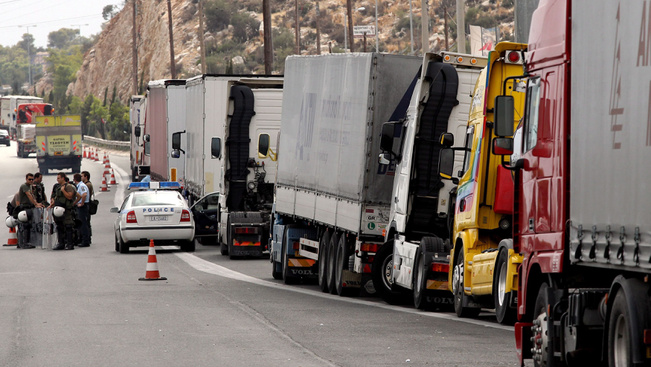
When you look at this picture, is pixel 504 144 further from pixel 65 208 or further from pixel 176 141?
pixel 176 141

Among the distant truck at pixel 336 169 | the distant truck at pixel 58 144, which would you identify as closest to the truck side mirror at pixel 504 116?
the distant truck at pixel 336 169

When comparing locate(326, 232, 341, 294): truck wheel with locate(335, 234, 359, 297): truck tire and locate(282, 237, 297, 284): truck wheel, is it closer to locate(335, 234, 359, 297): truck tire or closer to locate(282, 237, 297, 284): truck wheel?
locate(335, 234, 359, 297): truck tire

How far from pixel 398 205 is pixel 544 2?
6.56m

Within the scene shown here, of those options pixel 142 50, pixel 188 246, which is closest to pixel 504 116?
pixel 188 246

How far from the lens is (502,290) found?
12.1 meters

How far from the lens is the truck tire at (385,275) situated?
16.5 metres

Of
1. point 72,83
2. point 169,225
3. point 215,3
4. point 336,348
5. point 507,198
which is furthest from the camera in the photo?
point 72,83

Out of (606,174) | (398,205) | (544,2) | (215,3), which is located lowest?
(398,205)

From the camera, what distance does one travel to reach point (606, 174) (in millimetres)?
7676

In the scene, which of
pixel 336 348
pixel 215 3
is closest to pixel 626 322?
pixel 336 348

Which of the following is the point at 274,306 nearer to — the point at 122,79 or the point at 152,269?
the point at 152,269

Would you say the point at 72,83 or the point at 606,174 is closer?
the point at 606,174

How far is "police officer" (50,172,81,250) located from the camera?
26.6 meters

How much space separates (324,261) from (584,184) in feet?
35.2
